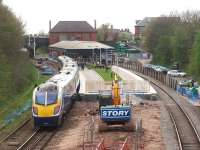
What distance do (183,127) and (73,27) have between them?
11048 centimetres

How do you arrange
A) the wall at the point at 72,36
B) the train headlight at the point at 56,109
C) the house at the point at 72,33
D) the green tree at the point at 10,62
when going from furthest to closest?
the wall at the point at 72,36
the house at the point at 72,33
the green tree at the point at 10,62
the train headlight at the point at 56,109

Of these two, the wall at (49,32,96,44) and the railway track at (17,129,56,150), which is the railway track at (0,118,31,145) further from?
the wall at (49,32,96,44)

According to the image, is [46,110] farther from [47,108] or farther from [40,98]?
[40,98]

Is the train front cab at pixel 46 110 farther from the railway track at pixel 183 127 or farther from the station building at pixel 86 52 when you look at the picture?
the station building at pixel 86 52

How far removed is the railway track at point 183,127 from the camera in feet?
82.9

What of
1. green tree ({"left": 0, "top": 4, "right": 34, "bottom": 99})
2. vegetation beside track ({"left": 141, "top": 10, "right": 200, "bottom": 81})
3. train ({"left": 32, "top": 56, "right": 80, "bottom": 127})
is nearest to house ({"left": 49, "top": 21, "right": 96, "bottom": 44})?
vegetation beside track ({"left": 141, "top": 10, "right": 200, "bottom": 81})

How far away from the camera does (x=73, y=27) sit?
458ft

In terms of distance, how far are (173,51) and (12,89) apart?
142 feet

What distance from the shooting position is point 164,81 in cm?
6581

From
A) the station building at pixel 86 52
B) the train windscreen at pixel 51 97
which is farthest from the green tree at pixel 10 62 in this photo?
the station building at pixel 86 52

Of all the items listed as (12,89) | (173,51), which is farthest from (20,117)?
(173,51)

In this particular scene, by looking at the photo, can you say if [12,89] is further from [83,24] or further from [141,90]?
[83,24]

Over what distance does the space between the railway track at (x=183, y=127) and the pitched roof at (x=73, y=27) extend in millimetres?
93733

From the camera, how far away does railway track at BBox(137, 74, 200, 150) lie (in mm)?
25281
